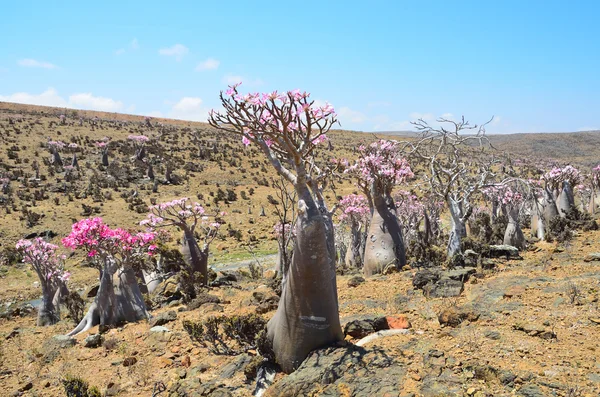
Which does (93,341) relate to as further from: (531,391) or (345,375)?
(531,391)

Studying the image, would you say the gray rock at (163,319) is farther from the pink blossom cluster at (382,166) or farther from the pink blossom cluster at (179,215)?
the pink blossom cluster at (382,166)

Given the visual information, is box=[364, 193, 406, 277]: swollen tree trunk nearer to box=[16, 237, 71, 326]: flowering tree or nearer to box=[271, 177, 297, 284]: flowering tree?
box=[271, 177, 297, 284]: flowering tree

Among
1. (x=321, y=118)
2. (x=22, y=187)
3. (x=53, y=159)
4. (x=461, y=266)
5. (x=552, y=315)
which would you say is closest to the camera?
(x=321, y=118)

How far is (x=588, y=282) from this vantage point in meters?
5.68

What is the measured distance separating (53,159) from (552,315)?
32671 millimetres

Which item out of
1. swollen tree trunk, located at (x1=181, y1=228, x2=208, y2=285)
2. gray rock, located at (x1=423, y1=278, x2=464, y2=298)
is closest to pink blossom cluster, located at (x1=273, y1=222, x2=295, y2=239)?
swollen tree trunk, located at (x1=181, y1=228, x2=208, y2=285)

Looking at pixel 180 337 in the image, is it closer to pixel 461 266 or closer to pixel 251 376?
pixel 251 376

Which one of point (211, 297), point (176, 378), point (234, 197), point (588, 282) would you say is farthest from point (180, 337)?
point (234, 197)

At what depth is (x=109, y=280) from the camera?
7.60 m

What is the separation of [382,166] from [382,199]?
75cm

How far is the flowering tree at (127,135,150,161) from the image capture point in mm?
33250

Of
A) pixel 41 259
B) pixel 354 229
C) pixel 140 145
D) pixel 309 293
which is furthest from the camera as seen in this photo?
pixel 140 145

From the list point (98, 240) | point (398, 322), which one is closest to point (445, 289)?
point (398, 322)

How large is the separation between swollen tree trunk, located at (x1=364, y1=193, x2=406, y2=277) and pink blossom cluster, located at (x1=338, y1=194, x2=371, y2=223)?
3.58 meters
